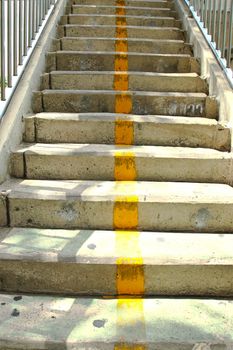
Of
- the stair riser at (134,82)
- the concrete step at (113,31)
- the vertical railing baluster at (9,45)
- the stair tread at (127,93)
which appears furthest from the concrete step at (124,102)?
the concrete step at (113,31)

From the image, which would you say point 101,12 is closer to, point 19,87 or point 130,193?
point 19,87

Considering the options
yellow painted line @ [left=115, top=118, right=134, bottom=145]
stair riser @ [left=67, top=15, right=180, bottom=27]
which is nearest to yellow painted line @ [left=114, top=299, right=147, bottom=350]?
yellow painted line @ [left=115, top=118, right=134, bottom=145]

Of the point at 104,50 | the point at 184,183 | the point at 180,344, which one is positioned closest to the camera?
the point at 180,344

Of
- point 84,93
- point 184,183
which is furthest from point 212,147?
point 84,93

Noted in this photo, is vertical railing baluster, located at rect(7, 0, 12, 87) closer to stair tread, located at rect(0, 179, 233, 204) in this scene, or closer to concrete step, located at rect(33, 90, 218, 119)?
concrete step, located at rect(33, 90, 218, 119)

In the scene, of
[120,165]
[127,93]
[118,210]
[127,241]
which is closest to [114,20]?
[127,93]

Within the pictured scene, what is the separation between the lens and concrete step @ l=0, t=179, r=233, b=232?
96.2 inches

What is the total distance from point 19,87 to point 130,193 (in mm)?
1311

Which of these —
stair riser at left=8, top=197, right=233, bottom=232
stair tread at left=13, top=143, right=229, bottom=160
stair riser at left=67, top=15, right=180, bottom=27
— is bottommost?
stair riser at left=8, top=197, right=233, bottom=232

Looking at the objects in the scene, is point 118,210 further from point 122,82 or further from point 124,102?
point 122,82

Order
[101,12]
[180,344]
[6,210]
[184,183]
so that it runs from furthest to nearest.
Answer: [101,12]
[184,183]
[6,210]
[180,344]

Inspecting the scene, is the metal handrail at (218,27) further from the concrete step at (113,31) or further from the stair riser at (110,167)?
the stair riser at (110,167)

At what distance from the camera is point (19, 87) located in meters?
→ 3.16

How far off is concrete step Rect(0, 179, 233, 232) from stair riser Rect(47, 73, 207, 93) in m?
1.44
